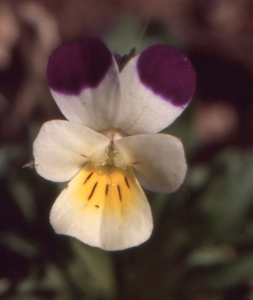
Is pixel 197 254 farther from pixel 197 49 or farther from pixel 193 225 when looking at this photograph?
pixel 197 49

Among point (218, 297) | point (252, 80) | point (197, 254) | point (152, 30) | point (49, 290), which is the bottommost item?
point (49, 290)

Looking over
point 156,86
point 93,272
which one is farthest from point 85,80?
point 93,272

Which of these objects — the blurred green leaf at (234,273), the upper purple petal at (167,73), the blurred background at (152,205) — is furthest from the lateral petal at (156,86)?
the blurred green leaf at (234,273)

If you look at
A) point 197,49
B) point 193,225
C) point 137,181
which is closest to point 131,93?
point 137,181

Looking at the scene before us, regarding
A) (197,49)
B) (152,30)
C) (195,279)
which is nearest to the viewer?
(195,279)

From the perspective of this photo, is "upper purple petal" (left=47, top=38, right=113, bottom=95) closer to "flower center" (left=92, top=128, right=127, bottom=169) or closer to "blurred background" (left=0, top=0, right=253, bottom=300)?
"flower center" (left=92, top=128, right=127, bottom=169)

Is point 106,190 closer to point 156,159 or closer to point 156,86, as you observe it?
point 156,159

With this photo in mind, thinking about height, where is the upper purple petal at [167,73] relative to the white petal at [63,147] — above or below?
above

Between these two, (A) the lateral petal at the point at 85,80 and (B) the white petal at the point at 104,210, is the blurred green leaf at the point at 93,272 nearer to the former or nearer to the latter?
(B) the white petal at the point at 104,210
